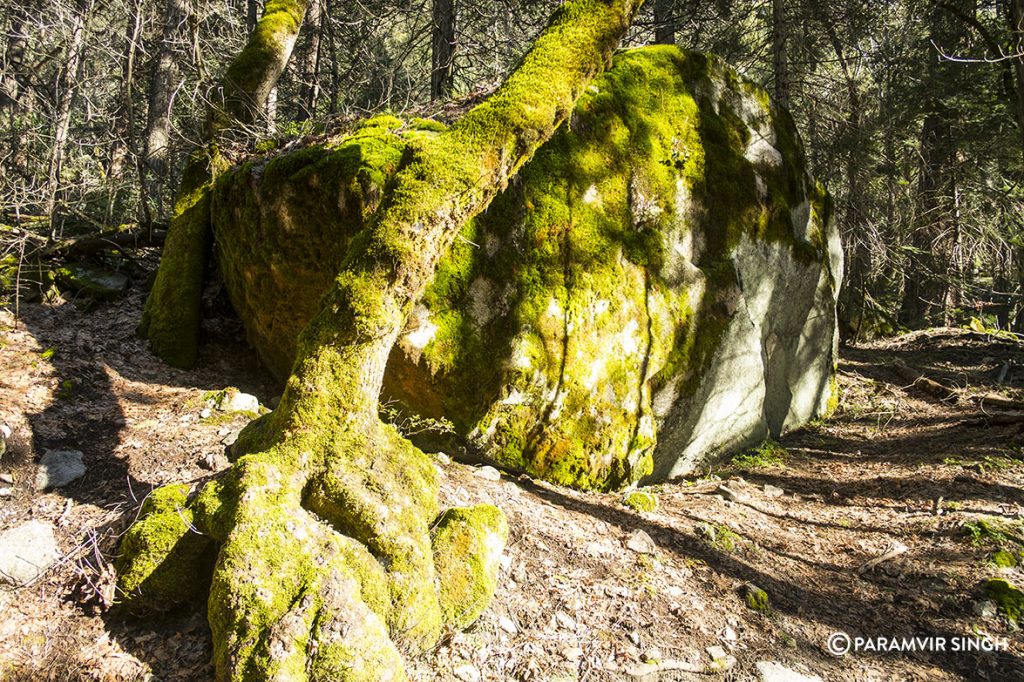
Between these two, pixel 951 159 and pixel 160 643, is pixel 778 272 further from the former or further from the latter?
pixel 951 159

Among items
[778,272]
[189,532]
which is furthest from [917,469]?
[189,532]

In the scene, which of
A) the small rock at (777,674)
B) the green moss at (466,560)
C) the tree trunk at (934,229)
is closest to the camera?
the green moss at (466,560)

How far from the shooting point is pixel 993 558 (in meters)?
4.36

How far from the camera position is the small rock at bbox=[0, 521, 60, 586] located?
9.87ft

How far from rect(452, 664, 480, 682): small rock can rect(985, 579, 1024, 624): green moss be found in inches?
141

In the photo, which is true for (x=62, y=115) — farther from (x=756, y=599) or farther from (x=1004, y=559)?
(x=1004, y=559)

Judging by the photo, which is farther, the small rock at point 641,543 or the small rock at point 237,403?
the small rock at point 237,403

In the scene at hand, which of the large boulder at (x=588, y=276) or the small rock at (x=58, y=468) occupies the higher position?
the large boulder at (x=588, y=276)

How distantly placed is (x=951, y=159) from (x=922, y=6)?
353cm

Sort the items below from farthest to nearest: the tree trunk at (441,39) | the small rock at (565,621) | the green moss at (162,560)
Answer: the tree trunk at (441,39) → the small rock at (565,621) → the green moss at (162,560)

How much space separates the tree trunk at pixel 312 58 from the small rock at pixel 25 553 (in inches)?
309

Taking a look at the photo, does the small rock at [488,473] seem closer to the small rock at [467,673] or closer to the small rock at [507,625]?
the small rock at [507,625]

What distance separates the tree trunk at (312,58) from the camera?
9.41m

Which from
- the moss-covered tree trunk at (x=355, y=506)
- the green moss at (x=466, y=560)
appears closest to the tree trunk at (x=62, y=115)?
the moss-covered tree trunk at (x=355, y=506)
